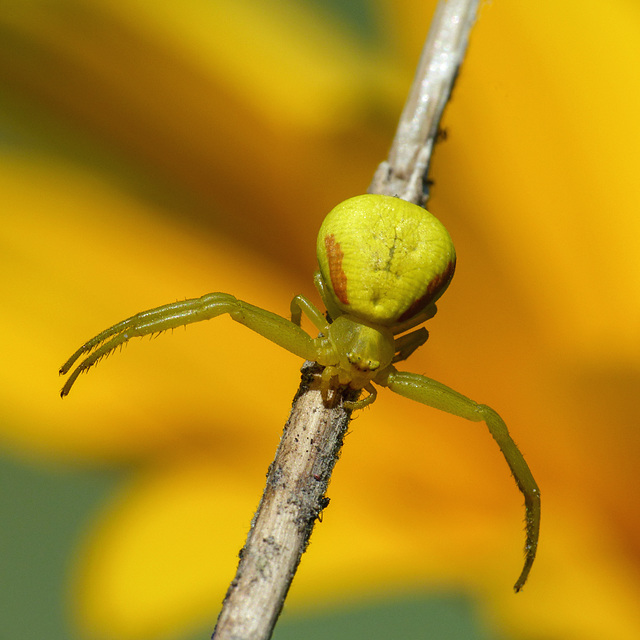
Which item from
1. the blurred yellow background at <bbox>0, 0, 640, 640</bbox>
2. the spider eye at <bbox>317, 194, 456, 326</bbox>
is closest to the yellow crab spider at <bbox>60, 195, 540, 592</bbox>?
the spider eye at <bbox>317, 194, 456, 326</bbox>

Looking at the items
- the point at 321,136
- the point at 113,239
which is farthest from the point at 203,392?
the point at 321,136

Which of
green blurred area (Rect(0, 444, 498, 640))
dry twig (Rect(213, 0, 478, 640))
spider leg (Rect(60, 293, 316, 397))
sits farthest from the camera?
A: green blurred area (Rect(0, 444, 498, 640))

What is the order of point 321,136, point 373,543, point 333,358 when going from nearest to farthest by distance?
point 333,358, point 373,543, point 321,136

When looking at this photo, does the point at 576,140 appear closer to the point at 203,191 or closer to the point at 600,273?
the point at 600,273

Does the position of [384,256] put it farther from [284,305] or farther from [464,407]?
[284,305]

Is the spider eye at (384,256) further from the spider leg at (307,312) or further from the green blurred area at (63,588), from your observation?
the green blurred area at (63,588)

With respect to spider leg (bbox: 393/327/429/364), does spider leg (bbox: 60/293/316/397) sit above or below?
below

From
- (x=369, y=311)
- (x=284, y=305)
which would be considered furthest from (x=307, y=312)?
(x=284, y=305)

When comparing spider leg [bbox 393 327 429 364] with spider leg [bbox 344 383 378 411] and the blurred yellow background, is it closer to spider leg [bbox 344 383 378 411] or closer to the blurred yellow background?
spider leg [bbox 344 383 378 411]
